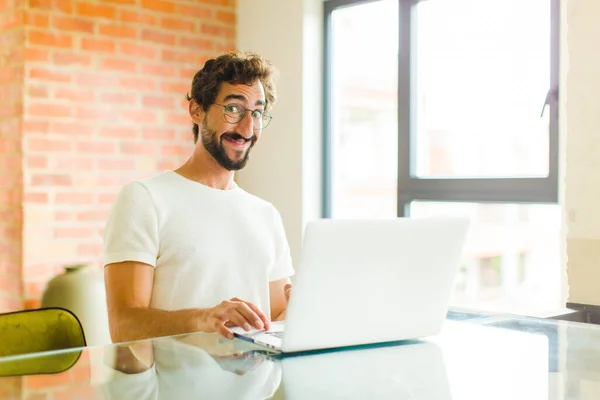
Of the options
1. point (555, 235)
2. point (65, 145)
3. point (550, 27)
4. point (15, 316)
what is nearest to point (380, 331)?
point (15, 316)

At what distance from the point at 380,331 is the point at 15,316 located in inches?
31.7

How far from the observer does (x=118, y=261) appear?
1996mm

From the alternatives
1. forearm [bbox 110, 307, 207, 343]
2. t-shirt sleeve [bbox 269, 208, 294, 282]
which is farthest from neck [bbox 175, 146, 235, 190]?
forearm [bbox 110, 307, 207, 343]

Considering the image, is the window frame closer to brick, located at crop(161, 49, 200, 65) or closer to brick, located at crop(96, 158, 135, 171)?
brick, located at crop(161, 49, 200, 65)

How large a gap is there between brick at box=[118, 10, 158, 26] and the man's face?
1.37 metres

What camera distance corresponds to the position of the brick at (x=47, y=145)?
124 inches

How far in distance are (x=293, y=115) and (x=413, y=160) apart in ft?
2.11

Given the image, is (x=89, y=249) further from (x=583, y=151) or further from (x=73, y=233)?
(x=583, y=151)

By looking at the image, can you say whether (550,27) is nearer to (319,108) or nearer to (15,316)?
(319,108)

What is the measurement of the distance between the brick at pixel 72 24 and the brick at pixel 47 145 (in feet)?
1.58

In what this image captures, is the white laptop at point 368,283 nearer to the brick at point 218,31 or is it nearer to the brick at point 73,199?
the brick at point 73,199

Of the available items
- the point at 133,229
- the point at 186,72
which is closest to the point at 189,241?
the point at 133,229

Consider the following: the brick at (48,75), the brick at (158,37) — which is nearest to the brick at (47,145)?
the brick at (48,75)

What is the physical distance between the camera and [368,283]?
1394mm
